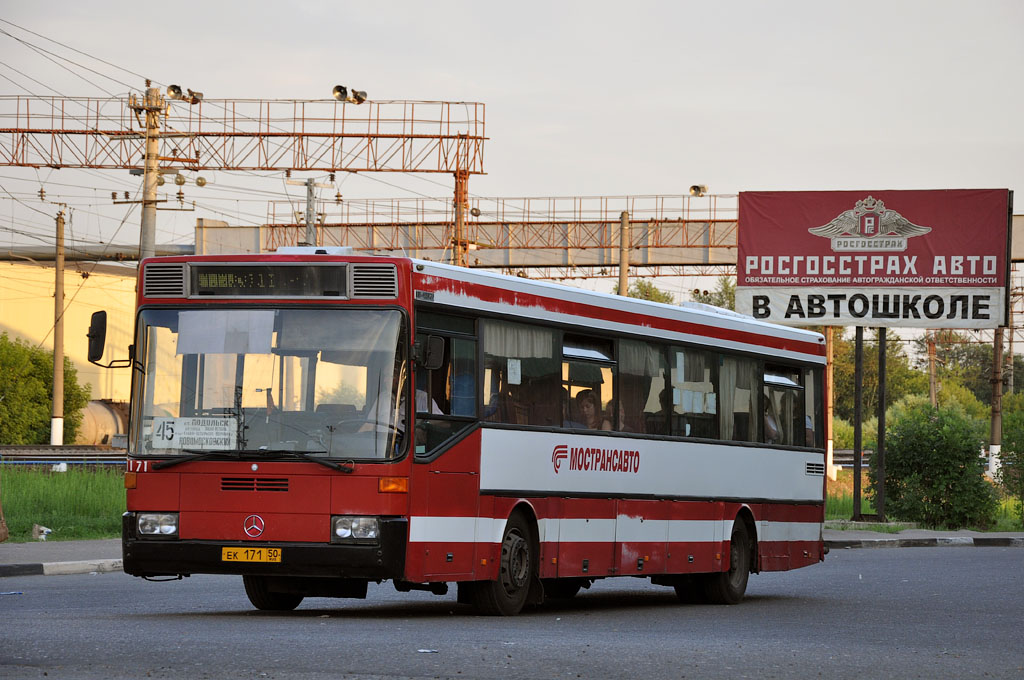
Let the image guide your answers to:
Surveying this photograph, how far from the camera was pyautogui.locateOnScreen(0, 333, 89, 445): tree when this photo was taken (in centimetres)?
6675

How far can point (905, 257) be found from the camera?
113ft

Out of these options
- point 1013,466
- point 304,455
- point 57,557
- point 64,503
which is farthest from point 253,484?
point 1013,466

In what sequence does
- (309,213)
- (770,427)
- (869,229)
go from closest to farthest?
1. (770,427)
2. (869,229)
3. (309,213)

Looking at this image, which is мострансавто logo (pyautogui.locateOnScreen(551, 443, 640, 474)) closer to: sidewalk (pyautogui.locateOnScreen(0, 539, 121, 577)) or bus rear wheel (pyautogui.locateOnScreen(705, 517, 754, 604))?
bus rear wheel (pyautogui.locateOnScreen(705, 517, 754, 604))

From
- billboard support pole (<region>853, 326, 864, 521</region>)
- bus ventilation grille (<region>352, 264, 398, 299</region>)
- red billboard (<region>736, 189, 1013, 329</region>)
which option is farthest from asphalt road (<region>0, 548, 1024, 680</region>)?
red billboard (<region>736, 189, 1013, 329</region>)

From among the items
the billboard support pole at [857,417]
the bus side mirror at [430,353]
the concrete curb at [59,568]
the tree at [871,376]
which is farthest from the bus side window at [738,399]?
the tree at [871,376]

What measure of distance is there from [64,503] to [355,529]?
17.1 metres

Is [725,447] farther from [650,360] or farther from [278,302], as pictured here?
[278,302]

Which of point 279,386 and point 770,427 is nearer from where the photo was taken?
point 279,386

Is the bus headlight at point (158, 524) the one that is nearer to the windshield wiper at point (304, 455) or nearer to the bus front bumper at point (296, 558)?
the bus front bumper at point (296, 558)

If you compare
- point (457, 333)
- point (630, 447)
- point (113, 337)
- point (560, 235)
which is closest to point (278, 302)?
point (457, 333)

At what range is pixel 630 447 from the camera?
1600 cm

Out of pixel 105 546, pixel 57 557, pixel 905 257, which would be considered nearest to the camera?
pixel 57 557

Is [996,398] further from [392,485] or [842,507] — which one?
[392,485]
